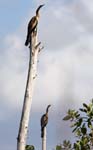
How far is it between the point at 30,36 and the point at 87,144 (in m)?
3.04


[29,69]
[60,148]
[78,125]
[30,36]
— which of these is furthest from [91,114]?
[30,36]

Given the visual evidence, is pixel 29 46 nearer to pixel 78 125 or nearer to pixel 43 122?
pixel 78 125

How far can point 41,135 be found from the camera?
17047 mm

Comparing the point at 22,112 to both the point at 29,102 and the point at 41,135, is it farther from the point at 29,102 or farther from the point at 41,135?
the point at 41,135

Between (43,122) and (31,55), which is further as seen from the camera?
(43,122)

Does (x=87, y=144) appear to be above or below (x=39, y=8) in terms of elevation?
below

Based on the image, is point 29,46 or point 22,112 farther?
point 29,46

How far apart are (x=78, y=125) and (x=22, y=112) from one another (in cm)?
129

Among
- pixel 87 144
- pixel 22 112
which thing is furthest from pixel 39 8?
pixel 87 144

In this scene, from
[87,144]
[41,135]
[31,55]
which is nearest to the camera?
[87,144]

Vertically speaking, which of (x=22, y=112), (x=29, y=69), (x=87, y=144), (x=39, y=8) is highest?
(x=39, y=8)

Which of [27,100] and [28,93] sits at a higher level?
[28,93]

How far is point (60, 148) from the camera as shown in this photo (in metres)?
11.1

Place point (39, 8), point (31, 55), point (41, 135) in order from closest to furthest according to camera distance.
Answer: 1. point (31, 55)
2. point (39, 8)
3. point (41, 135)
